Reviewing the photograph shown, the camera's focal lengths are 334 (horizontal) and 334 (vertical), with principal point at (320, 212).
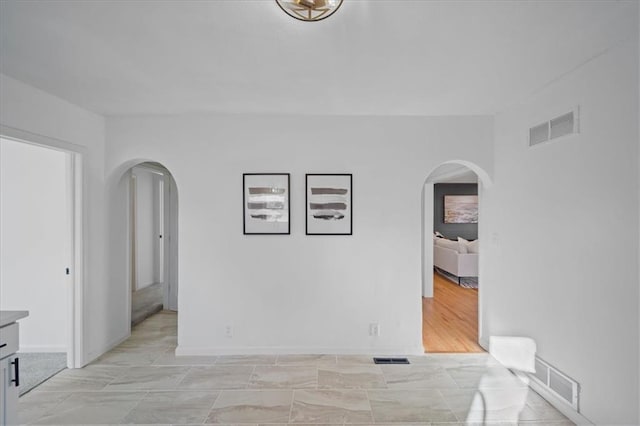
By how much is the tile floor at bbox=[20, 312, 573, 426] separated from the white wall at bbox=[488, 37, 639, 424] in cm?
53

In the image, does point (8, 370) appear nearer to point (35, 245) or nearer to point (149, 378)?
point (149, 378)

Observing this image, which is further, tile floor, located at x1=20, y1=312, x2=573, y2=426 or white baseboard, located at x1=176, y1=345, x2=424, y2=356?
white baseboard, located at x1=176, y1=345, x2=424, y2=356

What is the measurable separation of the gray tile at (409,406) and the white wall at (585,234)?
956mm

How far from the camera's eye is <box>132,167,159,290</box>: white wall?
21.4ft

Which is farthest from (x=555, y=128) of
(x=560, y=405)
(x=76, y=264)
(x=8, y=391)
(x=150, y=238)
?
(x=150, y=238)

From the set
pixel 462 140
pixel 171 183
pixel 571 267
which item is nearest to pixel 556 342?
pixel 571 267

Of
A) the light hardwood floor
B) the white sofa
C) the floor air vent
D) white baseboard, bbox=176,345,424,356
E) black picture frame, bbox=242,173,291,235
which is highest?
black picture frame, bbox=242,173,291,235

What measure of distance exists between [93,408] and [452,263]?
Result: 6.42 metres

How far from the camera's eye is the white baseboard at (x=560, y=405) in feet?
7.66

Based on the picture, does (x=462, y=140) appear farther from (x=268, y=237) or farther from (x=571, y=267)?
(x=268, y=237)

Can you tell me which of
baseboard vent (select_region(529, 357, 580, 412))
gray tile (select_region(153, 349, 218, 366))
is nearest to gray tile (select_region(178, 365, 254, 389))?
gray tile (select_region(153, 349, 218, 366))

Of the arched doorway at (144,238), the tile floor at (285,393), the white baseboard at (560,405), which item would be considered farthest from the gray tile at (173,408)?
the white baseboard at (560,405)

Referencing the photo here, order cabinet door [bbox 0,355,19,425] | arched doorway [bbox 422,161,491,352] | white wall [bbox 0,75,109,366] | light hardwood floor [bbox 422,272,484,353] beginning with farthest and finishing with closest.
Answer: arched doorway [bbox 422,161,491,352], light hardwood floor [bbox 422,272,484,353], white wall [bbox 0,75,109,366], cabinet door [bbox 0,355,19,425]

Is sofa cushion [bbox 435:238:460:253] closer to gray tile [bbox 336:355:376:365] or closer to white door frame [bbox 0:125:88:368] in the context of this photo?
gray tile [bbox 336:355:376:365]
